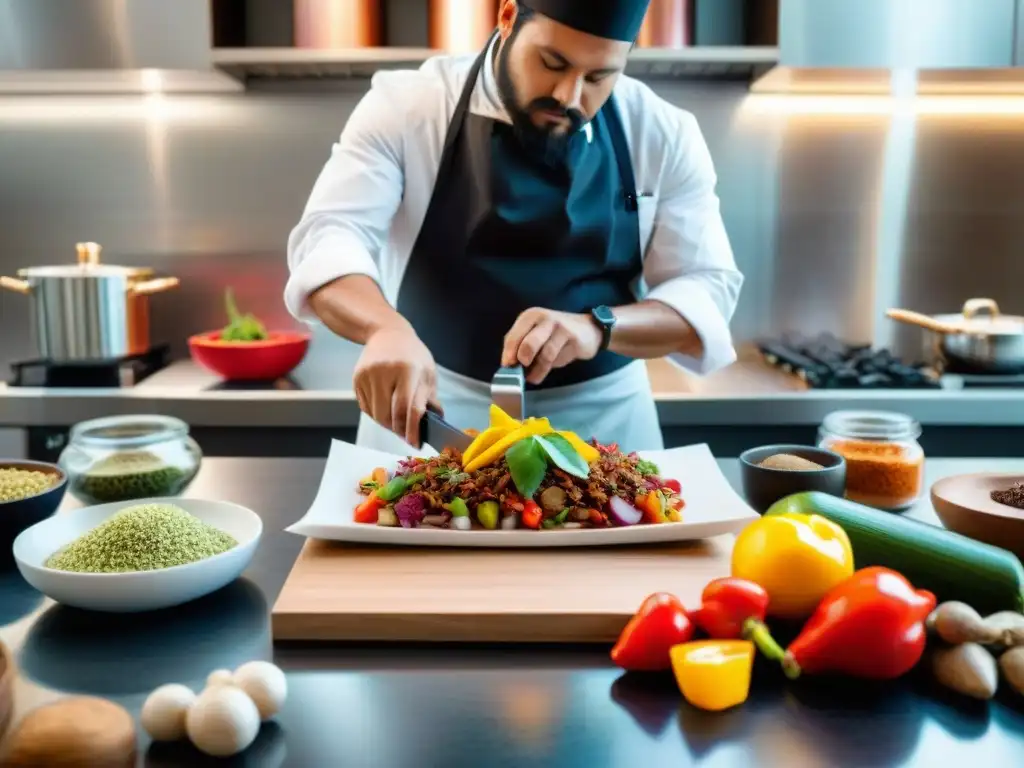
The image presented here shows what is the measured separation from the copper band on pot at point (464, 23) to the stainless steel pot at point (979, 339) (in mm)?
1264

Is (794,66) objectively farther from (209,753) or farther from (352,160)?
(209,753)

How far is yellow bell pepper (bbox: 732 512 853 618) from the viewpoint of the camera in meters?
0.90

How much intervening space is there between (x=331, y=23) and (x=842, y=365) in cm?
156

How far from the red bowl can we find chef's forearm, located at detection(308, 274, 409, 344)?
Answer: 887 mm

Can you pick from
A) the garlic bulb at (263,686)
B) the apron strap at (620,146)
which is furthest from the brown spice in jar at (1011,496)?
the apron strap at (620,146)

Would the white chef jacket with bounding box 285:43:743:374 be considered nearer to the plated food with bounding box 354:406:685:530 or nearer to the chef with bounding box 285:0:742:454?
the chef with bounding box 285:0:742:454

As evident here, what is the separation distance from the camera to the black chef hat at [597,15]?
1448mm

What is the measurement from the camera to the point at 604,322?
1663mm

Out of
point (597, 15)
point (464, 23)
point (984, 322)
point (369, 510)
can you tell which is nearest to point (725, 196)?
point (984, 322)

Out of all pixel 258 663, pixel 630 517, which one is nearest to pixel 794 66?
pixel 630 517

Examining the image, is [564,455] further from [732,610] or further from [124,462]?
[124,462]

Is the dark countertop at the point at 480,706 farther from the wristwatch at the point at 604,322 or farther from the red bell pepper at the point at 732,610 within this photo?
the wristwatch at the point at 604,322

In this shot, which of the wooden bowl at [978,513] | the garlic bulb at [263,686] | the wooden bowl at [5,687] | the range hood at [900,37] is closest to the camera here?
the wooden bowl at [5,687]

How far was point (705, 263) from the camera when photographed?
1892 mm
